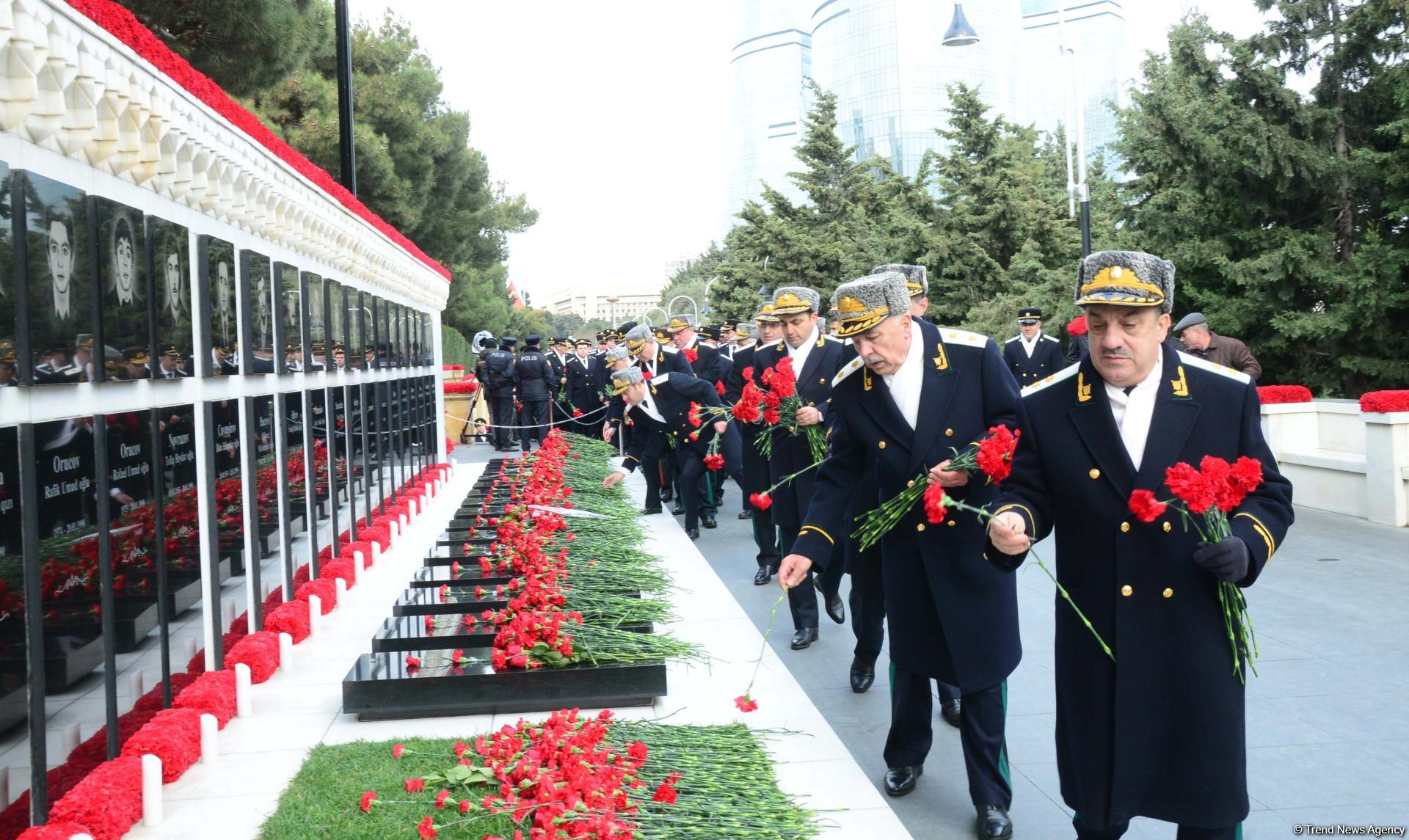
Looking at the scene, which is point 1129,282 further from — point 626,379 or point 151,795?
point 626,379

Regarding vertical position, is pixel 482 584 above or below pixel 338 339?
below

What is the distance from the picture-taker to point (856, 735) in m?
5.56

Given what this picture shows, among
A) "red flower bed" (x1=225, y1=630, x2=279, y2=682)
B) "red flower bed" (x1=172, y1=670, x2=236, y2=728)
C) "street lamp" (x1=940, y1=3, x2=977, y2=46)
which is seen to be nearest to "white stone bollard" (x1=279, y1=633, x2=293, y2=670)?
"red flower bed" (x1=225, y1=630, x2=279, y2=682)

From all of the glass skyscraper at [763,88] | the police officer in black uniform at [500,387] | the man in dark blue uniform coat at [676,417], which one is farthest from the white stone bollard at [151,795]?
the glass skyscraper at [763,88]

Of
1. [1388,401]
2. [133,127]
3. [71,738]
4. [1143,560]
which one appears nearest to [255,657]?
[71,738]

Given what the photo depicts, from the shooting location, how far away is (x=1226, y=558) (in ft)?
10.0

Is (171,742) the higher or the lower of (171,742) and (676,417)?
the lower

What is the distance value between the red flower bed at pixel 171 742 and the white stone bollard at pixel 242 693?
0.66m

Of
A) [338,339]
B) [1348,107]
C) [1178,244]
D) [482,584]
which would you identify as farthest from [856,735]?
[1348,107]

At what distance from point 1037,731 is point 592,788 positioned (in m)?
2.52

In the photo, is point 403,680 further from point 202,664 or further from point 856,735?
point 856,735

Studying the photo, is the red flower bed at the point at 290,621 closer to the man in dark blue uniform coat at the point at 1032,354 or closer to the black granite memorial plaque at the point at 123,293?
the black granite memorial plaque at the point at 123,293

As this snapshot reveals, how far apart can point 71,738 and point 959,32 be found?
2303 centimetres

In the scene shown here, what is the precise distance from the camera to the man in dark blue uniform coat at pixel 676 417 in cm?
1152
